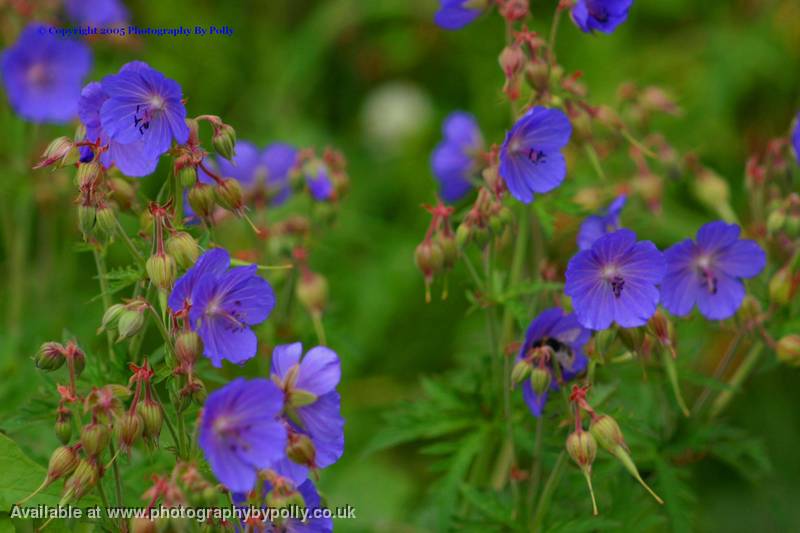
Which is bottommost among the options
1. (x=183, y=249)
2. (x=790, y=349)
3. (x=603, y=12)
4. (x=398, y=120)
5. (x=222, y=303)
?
(x=398, y=120)

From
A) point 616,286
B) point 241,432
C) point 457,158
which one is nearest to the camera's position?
point 241,432

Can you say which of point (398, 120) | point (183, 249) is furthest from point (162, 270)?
point (398, 120)

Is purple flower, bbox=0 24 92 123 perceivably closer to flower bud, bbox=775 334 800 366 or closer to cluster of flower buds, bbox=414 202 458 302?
cluster of flower buds, bbox=414 202 458 302

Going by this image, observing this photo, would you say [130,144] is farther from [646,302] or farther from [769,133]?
[769,133]

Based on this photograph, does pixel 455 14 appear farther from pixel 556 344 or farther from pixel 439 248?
pixel 556 344

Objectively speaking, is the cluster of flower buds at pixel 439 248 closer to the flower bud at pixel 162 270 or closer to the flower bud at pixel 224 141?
the flower bud at pixel 224 141

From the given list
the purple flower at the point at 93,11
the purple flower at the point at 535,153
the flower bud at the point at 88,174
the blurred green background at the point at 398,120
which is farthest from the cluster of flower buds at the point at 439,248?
the purple flower at the point at 93,11

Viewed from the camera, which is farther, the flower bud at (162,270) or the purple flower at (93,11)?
the purple flower at (93,11)
